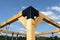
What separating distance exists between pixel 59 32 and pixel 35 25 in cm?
452

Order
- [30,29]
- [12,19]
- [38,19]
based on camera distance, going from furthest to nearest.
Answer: [12,19] < [38,19] < [30,29]

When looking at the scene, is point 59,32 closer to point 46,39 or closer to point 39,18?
point 46,39

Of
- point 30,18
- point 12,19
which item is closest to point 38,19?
point 30,18

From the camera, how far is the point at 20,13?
375 cm

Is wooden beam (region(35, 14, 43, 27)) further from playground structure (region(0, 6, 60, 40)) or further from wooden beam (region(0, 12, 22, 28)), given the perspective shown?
wooden beam (region(0, 12, 22, 28))

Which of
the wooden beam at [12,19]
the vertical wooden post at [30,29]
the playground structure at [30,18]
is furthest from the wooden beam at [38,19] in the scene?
the wooden beam at [12,19]

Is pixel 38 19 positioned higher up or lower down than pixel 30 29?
higher up

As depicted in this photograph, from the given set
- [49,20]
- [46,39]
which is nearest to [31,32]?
[49,20]

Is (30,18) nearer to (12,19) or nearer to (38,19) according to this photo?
(38,19)

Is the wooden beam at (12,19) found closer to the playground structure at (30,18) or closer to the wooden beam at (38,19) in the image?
the playground structure at (30,18)

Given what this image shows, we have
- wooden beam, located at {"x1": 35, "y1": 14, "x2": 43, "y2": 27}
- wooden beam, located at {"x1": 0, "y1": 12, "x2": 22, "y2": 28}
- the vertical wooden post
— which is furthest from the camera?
wooden beam, located at {"x1": 0, "y1": 12, "x2": 22, "y2": 28}

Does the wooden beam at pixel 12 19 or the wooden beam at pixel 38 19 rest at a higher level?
the wooden beam at pixel 12 19

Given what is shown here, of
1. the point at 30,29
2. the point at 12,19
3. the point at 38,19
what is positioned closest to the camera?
the point at 30,29

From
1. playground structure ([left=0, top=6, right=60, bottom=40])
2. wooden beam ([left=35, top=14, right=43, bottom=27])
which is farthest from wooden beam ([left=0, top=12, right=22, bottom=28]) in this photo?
wooden beam ([left=35, top=14, right=43, bottom=27])
